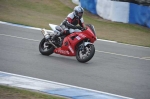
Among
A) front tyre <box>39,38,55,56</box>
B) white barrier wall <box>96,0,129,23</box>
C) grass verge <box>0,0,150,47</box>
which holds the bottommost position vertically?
grass verge <box>0,0,150,47</box>

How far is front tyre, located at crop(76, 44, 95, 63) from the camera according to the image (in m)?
12.5

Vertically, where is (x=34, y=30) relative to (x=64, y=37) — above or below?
below

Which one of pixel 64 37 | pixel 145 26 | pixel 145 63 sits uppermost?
pixel 64 37

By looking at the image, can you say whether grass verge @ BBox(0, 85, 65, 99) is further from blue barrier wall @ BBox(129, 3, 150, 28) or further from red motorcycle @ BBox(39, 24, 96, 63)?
blue barrier wall @ BBox(129, 3, 150, 28)

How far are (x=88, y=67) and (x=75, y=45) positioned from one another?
105cm

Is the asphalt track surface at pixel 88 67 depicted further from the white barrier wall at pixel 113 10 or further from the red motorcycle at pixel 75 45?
the white barrier wall at pixel 113 10

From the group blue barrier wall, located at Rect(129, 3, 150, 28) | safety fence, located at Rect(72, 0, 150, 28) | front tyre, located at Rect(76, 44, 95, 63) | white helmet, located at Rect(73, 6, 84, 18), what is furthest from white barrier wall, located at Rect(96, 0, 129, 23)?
front tyre, located at Rect(76, 44, 95, 63)

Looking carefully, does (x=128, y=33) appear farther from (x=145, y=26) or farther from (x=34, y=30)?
(x=34, y=30)

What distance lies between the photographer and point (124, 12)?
81.0 ft

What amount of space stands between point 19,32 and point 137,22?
8419mm

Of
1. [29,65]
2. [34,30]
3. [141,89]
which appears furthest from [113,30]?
[141,89]

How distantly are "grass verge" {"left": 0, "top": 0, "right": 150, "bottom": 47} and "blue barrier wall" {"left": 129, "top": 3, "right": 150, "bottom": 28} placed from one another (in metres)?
0.32

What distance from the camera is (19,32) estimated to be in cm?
1911

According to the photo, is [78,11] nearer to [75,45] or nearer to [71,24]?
[71,24]
